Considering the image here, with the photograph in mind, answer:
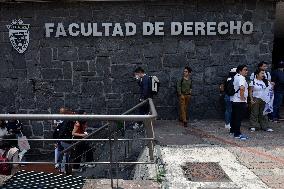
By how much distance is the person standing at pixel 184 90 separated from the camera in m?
10.0

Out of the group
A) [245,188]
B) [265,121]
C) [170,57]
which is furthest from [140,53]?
[245,188]

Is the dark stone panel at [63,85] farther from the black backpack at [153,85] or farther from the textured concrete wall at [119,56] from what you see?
the black backpack at [153,85]

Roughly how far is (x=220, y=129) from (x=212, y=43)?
250 centimetres

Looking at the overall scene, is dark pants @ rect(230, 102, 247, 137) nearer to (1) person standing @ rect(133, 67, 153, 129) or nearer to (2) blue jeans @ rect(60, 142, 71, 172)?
(1) person standing @ rect(133, 67, 153, 129)

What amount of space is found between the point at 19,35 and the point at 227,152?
6.61 m

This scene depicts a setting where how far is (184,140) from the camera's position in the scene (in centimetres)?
845

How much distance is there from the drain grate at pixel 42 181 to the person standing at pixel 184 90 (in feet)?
18.0

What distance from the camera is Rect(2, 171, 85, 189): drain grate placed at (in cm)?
472

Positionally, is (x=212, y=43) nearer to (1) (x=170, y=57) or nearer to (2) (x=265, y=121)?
(1) (x=170, y=57)

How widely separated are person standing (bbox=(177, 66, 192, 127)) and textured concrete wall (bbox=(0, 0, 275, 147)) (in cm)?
65

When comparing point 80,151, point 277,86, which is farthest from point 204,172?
point 277,86

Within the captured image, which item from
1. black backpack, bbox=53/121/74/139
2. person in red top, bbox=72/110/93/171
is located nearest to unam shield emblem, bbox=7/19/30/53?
person in red top, bbox=72/110/93/171

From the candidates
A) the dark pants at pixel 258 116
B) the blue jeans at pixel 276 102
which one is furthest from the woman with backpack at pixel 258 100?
the blue jeans at pixel 276 102

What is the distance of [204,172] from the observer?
628cm
